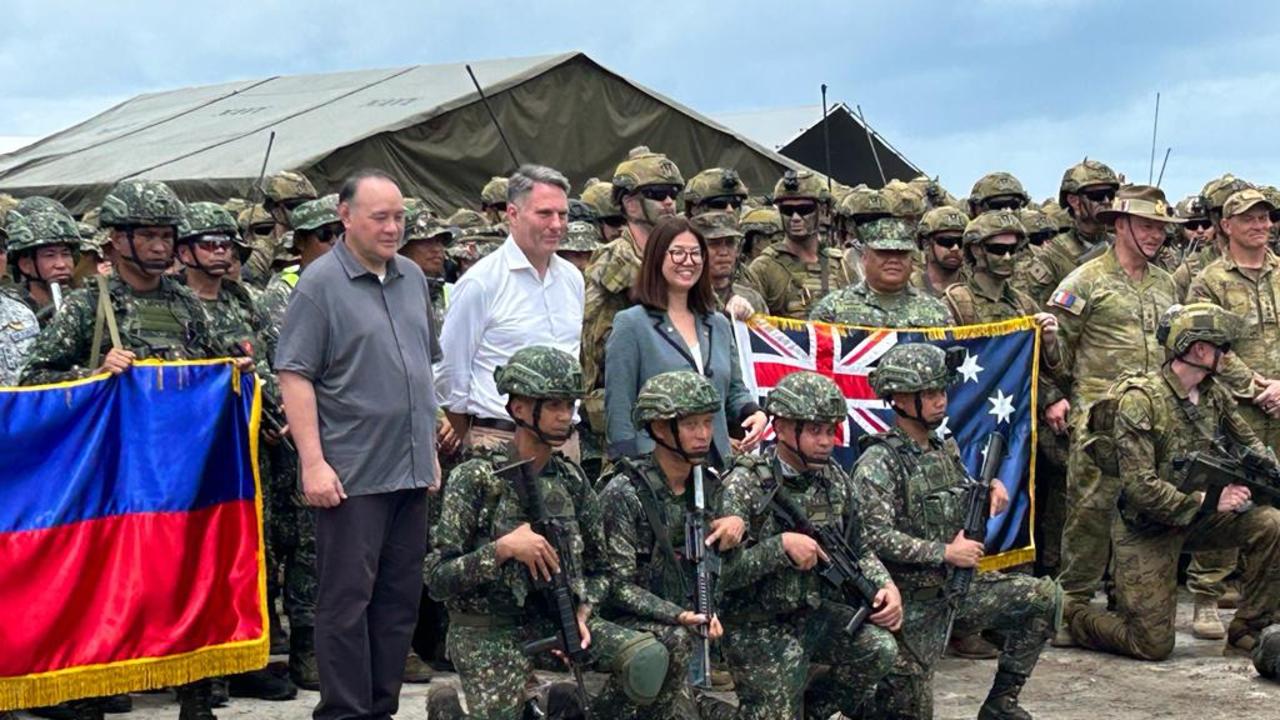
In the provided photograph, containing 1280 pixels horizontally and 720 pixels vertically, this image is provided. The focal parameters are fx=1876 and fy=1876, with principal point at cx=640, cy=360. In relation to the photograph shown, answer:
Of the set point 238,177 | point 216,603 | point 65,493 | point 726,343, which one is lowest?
point 216,603

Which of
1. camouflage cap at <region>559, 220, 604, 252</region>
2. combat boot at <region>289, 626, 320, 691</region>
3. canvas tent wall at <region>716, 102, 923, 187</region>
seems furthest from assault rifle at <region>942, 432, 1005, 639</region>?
canvas tent wall at <region>716, 102, 923, 187</region>

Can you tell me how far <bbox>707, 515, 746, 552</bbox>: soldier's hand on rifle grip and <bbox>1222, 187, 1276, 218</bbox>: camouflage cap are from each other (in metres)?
5.21

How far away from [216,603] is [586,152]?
1058 centimetres

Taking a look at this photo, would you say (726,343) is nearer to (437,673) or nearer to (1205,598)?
(437,673)

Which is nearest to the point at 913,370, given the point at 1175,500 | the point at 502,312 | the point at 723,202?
the point at 502,312

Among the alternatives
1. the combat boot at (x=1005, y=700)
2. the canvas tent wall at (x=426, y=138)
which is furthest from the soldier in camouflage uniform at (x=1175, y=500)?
the canvas tent wall at (x=426, y=138)

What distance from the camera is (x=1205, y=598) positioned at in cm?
1052

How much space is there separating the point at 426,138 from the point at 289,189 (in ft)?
10.5

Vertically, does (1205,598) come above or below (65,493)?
below

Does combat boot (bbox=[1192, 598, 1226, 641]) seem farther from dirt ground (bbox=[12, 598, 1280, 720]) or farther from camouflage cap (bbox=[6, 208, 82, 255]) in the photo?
camouflage cap (bbox=[6, 208, 82, 255])

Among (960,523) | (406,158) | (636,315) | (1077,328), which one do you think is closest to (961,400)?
(1077,328)

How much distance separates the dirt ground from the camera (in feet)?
26.9

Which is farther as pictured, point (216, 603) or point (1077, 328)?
point (1077, 328)

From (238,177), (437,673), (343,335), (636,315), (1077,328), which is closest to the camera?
(343,335)
